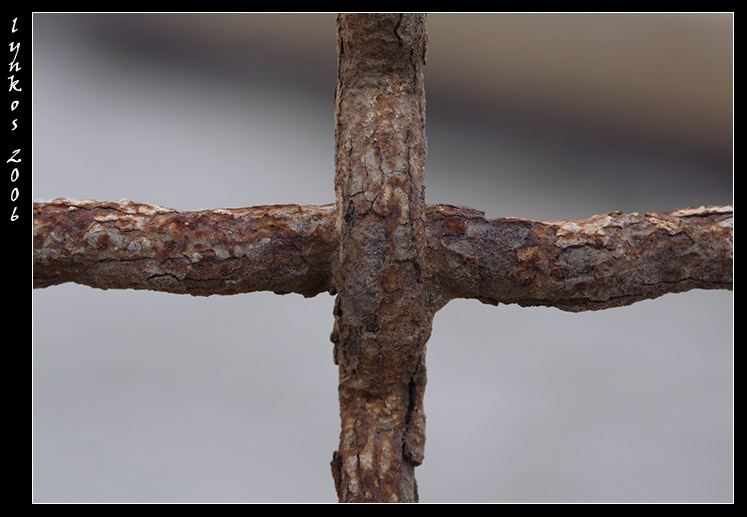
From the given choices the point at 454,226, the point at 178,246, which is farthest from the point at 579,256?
the point at 178,246

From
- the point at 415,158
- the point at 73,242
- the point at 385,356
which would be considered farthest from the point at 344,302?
the point at 73,242

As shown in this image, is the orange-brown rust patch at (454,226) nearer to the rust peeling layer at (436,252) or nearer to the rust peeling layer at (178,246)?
the rust peeling layer at (436,252)

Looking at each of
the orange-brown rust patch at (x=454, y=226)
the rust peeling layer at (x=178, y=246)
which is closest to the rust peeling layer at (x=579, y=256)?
the orange-brown rust patch at (x=454, y=226)

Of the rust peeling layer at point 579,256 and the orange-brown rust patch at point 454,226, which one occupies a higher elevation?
the orange-brown rust patch at point 454,226

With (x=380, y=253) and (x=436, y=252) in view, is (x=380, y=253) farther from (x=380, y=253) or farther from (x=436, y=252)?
(x=436, y=252)

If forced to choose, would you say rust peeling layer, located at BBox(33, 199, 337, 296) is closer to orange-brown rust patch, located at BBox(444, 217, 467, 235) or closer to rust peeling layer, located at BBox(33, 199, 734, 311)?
rust peeling layer, located at BBox(33, 199, 734, 311)

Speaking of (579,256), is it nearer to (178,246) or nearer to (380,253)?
(380,253)

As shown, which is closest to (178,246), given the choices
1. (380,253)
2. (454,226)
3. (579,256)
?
(380,253)
